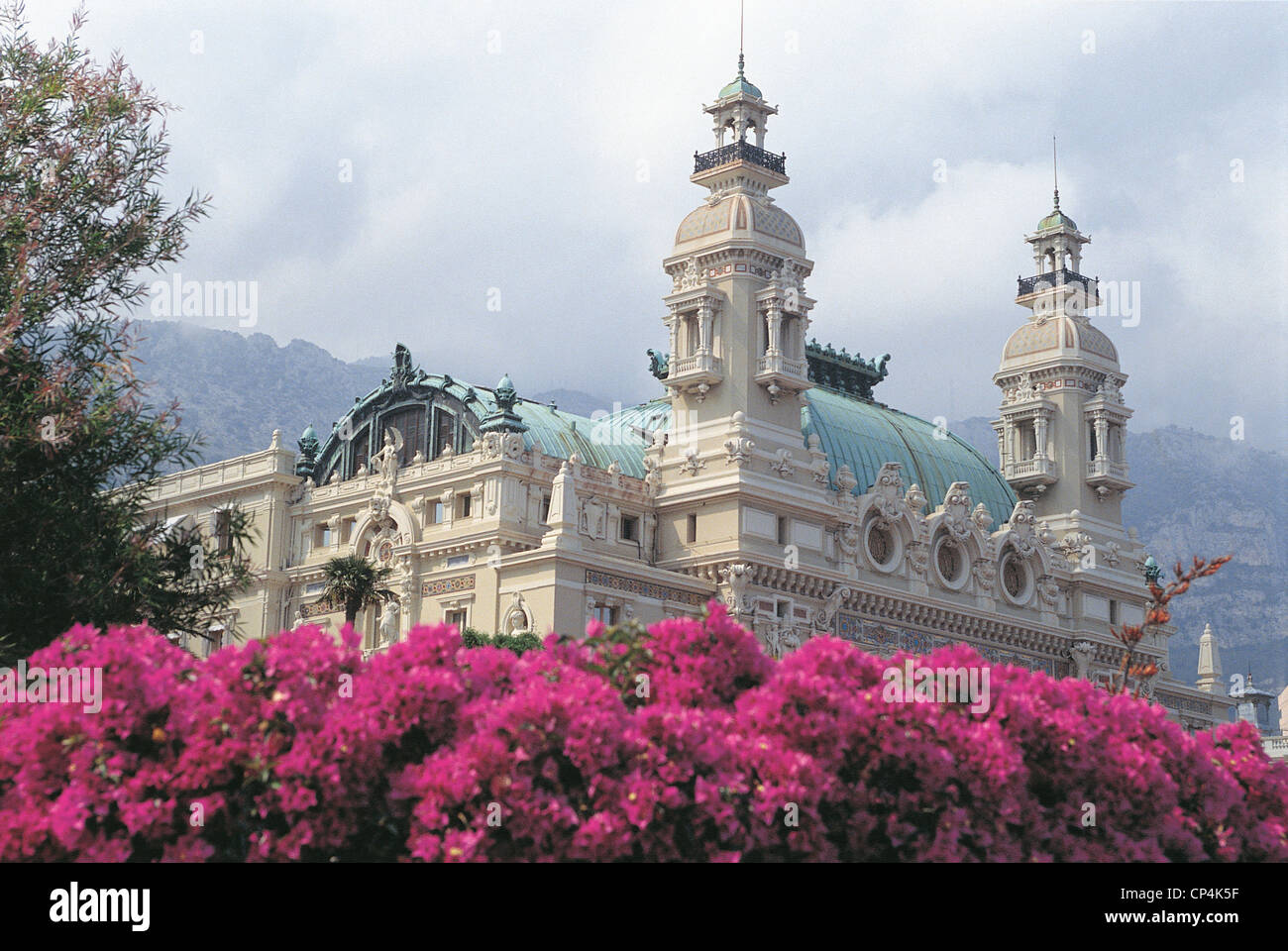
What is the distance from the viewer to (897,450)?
8988 centimetres

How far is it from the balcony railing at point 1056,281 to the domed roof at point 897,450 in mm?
10413

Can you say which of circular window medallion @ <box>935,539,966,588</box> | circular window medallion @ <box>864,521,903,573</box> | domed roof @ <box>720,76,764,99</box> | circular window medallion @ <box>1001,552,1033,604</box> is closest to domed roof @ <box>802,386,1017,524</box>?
circular window medallion @ <box>864,521,903,573</box>

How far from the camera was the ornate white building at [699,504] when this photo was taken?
71062mm

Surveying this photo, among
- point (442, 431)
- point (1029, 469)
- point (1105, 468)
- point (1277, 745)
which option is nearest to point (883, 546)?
point (1029, 469)

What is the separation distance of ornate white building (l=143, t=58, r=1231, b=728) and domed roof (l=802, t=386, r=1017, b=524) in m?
0.25

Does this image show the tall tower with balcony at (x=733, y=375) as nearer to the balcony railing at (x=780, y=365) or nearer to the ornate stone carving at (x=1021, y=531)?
the balcony railing at (x=780, y=365)

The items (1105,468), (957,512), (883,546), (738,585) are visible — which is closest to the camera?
(738,585)

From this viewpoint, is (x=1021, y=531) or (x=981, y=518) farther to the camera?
(x=1021, y=531)

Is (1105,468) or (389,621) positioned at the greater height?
(1105,468)

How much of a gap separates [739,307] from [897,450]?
17.4 metres

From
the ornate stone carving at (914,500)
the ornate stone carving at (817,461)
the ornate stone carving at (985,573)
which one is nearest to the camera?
the ornate stone carving at (817,461)

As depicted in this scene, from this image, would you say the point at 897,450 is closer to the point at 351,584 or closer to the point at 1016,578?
the point at 1016,578

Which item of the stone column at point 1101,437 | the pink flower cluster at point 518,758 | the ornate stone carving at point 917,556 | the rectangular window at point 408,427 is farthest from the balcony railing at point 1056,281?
the pink flower cluster at point 518,758

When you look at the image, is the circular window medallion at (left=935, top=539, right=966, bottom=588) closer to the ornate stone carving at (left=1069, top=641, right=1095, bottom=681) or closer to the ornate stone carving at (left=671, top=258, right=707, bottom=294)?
the ornate stone carving at (left=1069, top=641, right=1095, bottom=681)
